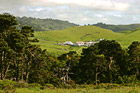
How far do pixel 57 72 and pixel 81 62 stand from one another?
7353mm

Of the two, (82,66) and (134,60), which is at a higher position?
(134,60)

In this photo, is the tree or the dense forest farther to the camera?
the tree

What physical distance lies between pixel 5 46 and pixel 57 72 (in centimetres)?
2201

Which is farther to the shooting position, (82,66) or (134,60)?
(82,66)

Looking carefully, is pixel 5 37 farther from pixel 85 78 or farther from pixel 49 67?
pixel 85 78

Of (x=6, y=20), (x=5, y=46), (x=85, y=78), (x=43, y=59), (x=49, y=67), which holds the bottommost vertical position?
(x=85, y=78)

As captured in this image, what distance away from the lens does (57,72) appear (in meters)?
46.5

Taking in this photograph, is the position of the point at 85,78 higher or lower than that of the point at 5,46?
lower

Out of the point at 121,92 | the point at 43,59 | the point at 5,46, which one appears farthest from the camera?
the point at 43,59

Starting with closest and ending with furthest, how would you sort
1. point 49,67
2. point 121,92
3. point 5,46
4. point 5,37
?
1. point 121,92
2. point 5,46
3. point 5,37
4. point 49,67

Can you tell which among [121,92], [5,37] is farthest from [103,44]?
[121,92]

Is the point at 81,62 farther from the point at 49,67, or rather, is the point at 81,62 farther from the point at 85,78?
the point at 49,67

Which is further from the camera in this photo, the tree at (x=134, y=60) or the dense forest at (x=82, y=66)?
the tree at (x=134, y=60)

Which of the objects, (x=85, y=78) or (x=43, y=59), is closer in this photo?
(x=43, y=59)
